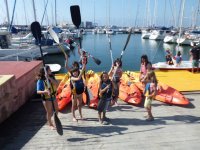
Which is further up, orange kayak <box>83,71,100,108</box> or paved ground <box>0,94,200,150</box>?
orange kayak <box>83,71,100,108</box>

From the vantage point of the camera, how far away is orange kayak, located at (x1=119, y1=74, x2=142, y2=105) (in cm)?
855

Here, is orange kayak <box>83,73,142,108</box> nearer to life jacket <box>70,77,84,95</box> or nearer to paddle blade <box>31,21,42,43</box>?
life jacket <box>70,77,84,95</box>

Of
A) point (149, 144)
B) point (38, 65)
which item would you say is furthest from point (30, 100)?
point (149, 144)

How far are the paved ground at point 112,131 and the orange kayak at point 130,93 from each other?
41cm

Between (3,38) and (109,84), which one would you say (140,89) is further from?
(3,38)

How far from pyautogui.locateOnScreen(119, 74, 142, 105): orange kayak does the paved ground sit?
0.41 metres

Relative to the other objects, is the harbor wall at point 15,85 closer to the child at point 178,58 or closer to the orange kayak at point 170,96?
the orange kayak at point 170,96

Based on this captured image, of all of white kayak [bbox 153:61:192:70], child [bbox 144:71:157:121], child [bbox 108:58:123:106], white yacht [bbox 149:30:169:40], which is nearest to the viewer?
child [bbox 144:71:157:121]

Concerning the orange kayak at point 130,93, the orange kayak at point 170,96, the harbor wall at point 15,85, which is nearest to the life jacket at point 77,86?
the harbor wall at point 15,85

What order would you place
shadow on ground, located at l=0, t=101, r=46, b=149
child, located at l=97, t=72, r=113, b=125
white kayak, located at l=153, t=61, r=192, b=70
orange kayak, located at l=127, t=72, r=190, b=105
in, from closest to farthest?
shadow on ground, located at l=0, t=101, r=46, b=149, child, located at l=97, t=72, r=113, b=125, orange kayak, located at l=127, t=72, r=190, b=105, white kayak, located at l=153, t=61, r=192, b=70

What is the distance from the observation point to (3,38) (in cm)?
2516

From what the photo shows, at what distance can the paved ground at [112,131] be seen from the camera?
5758 millimetres

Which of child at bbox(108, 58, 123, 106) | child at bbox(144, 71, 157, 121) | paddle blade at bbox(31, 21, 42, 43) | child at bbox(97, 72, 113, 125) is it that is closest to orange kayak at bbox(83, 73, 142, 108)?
child at bbox(108, 58, 123, 106)

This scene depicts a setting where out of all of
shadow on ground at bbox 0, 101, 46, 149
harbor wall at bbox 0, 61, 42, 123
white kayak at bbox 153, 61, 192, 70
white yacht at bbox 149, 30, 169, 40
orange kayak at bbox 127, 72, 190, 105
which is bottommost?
white yacht at bbox 149, 30, 169, 40
